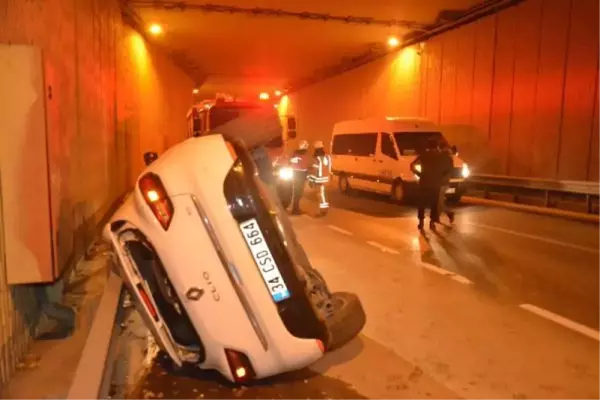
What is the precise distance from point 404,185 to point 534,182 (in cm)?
316

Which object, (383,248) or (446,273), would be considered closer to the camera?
(446,273)

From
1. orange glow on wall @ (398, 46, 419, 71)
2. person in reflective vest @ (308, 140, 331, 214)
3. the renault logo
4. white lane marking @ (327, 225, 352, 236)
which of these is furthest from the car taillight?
orange glow on wall @ (398, 46, 419, 71)

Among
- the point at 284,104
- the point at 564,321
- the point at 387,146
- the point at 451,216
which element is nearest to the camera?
the point at 564,321

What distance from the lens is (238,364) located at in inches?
136

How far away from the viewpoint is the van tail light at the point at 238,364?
3.44 metres

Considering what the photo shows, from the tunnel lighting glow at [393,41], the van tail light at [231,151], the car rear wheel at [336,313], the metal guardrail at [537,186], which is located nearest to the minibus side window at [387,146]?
the metal guardrail at [537,186]

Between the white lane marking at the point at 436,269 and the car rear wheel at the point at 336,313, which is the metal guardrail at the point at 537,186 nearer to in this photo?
the white lane marking at the point at 436,269

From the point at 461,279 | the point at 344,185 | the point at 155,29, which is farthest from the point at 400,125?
the point at 461,279

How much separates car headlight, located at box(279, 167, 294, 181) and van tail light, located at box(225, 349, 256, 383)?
9308 mm

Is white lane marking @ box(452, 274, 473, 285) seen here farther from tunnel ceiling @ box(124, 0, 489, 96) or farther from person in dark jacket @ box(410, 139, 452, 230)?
tunnel ceiling @ box(124, 0, 489, 96)

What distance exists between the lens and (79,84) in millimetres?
7539

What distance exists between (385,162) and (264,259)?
503 inches

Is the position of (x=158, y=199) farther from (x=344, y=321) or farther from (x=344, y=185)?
(x=344, y=185)

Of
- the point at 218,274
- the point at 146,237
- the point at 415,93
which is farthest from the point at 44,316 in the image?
the point at 415,93
